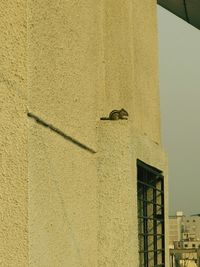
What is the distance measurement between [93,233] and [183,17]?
3.20 meters

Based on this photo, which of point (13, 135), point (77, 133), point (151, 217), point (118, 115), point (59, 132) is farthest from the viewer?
point (151, 217)

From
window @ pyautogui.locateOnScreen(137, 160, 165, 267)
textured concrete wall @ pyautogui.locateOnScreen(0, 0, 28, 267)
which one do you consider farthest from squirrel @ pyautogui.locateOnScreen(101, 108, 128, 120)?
textured concrete wall @ pyautogui.locateOnScreen(0, 0, 28, 267)

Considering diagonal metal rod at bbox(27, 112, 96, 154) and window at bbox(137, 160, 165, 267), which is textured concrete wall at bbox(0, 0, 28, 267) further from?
window at bbox(137, 160, 165, 267)

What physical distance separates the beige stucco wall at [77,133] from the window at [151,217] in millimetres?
260

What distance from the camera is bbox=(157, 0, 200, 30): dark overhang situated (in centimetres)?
564

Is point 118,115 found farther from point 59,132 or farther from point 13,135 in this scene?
point 13,135

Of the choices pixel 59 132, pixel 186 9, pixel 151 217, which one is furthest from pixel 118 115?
pixel 186 9

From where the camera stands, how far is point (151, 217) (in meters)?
4.87

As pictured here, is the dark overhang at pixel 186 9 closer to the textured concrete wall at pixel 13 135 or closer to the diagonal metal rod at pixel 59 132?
the diagonal metal rod at pixel 59 132

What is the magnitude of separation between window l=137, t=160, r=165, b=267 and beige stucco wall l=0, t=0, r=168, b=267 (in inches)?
10.2

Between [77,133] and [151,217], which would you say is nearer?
[77,133]

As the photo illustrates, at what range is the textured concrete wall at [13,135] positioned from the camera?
2104 mm

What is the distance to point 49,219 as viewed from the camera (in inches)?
95.9

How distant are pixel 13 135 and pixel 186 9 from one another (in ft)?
12.8
